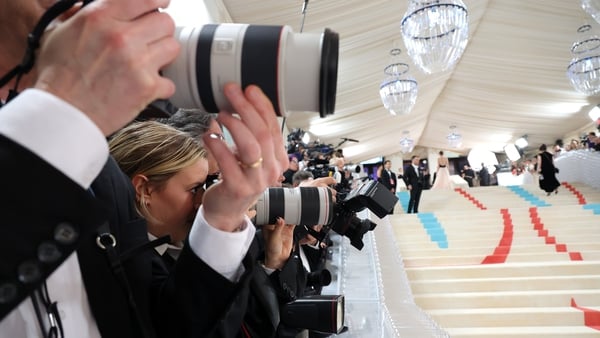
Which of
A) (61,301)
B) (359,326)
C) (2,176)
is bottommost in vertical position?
(359,326)

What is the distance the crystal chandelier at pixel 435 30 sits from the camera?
3333 millimetres

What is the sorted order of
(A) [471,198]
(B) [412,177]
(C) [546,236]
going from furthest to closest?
1. (A) [471,198]
2. (B) [412,177]
3. (C) [546,236]

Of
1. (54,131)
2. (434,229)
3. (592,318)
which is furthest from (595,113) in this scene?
(54,131)

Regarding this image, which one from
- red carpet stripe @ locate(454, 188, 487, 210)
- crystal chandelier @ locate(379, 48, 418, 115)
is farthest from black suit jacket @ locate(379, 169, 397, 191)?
red carpet stripe @ locate(454, 188, 487, 210)

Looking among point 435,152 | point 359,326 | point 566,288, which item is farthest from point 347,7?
point 435,152

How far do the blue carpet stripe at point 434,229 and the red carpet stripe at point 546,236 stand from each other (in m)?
1.04

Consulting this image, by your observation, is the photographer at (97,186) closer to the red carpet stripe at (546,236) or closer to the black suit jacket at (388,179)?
the red carpet stripe at (546,236)

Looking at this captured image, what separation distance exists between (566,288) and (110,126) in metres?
3.95

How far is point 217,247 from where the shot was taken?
0.57 meters

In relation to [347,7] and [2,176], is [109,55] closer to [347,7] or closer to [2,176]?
[2,176]

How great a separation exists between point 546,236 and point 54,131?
5427 mm

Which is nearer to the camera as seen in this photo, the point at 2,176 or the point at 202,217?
the point at 2,176

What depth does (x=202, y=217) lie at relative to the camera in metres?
0.58

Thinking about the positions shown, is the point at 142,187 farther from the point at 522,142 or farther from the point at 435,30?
the point at 522,142
